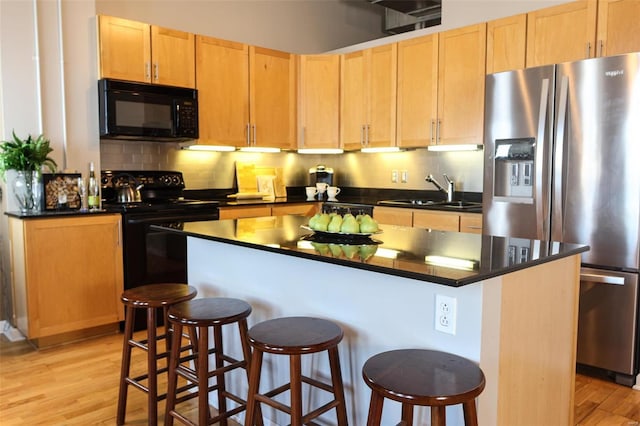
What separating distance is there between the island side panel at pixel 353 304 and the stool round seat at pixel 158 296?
0.20 meters

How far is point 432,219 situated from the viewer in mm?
3947

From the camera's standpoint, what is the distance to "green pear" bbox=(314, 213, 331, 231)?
215cm

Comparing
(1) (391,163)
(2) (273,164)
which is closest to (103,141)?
(2) (273,164)

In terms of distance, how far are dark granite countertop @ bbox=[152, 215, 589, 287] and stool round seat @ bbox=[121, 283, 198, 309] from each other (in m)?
0.30

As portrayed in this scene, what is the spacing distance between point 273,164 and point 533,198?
2.83 m

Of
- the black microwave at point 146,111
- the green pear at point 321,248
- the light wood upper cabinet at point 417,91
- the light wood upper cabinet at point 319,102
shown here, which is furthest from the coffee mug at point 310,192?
the green pear at point 321,248

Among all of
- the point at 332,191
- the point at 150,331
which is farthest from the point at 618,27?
the point at 150,331

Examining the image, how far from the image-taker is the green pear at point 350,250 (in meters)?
1.73

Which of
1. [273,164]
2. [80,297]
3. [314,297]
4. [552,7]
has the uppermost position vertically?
[552,7]

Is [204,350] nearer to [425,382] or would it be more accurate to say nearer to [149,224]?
[425,382]

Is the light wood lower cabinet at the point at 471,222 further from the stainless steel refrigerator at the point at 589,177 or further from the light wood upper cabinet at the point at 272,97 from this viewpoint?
the light wood upper cabinet at the point at 272,97

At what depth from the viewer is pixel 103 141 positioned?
414 centimetres

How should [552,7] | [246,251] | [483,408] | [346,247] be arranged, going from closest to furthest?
[483,408], [346,247], [246,251], [552,7]

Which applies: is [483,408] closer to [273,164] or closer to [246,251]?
[246,251]
